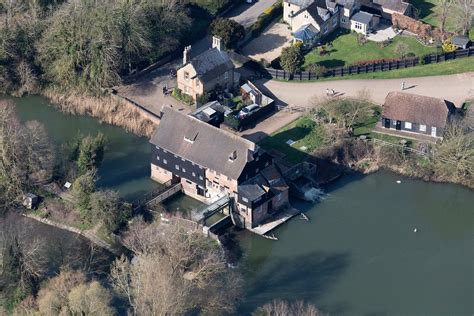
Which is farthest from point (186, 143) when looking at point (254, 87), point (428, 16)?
point (428, 16)

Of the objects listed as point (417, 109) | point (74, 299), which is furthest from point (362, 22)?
point (74, 299)

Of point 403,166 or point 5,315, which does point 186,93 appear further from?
point 5,315

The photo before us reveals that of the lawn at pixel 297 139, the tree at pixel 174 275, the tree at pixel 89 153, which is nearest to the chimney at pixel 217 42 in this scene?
the lawn at pixel 297 139

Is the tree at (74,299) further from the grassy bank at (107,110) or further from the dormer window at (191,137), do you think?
the grassy bank at (107,110)

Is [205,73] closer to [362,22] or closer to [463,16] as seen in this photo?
[362,22]

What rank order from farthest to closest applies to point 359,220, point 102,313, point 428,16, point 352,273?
1. point 428,16
2. point 359,220
3. point 352,273
4. point 102,313

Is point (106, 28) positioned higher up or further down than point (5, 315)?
higher up

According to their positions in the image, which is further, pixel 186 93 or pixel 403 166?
pixel 186 93
